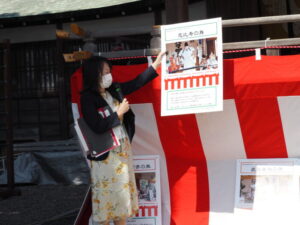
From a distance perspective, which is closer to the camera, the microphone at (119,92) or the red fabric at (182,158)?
the microphone at (119,92)

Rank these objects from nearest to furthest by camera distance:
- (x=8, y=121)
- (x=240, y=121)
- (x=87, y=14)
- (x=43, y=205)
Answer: (x=240, y=121) < (x=43, y=205) < (x=8, y=121) < (x=87, y=14)

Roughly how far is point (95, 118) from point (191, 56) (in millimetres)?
861

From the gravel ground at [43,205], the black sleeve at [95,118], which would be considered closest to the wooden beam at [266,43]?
the black sleeve at [95,118]

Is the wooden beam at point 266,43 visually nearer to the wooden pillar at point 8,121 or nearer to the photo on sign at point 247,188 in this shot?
the photo on sign at point 247,188

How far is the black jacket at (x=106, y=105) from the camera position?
3719 millimetres

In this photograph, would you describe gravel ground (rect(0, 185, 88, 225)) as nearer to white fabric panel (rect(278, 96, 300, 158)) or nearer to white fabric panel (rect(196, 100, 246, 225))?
white fabric panel (rect(196, 100, 246, 225))

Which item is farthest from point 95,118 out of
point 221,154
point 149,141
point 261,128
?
point 261,128

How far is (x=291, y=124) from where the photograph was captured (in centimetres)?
388

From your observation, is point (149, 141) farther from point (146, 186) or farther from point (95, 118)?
point (95, 118)

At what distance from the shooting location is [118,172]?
A: 148 inches

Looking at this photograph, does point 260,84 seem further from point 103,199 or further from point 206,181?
point 103,199

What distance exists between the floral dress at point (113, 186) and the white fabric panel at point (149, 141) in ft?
1.15

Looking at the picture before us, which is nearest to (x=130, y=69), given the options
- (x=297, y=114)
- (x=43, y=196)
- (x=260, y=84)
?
(x=260, y=84)

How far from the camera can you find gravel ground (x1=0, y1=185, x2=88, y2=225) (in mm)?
6017
